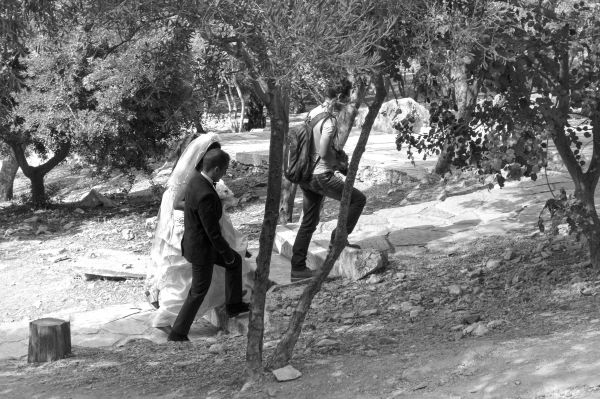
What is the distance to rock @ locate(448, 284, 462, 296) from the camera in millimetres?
7184

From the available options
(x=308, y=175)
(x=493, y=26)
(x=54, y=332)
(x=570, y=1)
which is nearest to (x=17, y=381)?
(x=54, y=332)

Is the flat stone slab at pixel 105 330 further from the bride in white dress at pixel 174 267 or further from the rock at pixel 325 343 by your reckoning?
the rock at pixel 325 343

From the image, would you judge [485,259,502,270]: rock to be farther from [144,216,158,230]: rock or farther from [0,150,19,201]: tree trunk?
[0,150,19,201]: tree trunk

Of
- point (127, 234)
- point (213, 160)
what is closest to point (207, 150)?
point (213, 160)

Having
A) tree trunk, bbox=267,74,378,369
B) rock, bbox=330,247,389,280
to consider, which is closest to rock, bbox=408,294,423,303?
rock, bbox=330,247,389,280

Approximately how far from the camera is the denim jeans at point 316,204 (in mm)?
7688

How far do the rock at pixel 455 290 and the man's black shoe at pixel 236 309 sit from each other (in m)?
1.71

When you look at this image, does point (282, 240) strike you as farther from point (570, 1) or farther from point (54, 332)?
point (570, 1)

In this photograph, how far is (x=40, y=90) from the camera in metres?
12.5

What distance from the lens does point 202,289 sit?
696 centimetres

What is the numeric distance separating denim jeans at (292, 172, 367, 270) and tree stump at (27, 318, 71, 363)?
2.22 metres

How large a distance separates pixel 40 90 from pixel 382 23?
27.9 feet

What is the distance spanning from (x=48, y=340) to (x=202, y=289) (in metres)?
1.23

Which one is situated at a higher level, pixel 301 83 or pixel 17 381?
pixel 301 83
